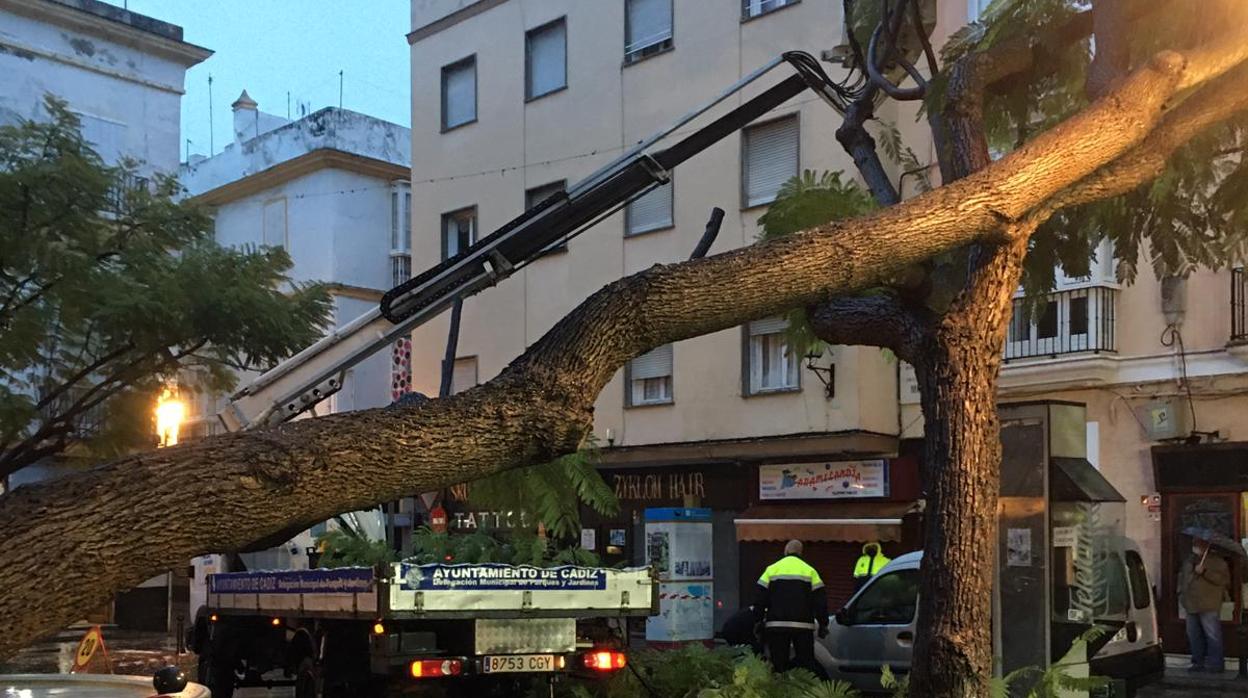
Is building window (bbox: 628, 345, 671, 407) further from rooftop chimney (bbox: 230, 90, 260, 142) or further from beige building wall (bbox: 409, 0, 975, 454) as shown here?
rooftop chimney (bbox: 230, 90, 260, 142)

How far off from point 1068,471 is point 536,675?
13.8 feet

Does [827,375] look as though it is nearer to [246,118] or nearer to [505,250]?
[505,250]

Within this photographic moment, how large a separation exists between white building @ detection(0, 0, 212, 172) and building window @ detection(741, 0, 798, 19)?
15.6 meters

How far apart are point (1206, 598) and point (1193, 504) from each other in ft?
7.39

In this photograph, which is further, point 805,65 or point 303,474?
point 805,65

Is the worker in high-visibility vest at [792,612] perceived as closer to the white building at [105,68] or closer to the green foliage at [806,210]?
the green foliage at [806,210]

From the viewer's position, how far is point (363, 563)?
11305 mm

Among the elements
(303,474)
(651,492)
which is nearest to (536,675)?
(303,474)

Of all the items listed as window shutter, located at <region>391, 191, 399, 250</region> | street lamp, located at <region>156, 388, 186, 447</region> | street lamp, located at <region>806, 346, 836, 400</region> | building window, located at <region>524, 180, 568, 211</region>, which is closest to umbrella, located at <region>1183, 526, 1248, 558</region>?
street lamp, located at <region>806, 346, 836, 400</region>

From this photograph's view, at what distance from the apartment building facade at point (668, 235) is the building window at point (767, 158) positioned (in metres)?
0.03

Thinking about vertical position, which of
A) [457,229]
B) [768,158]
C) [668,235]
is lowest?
[668,235]

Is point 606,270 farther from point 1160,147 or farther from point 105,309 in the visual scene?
point 1160,147

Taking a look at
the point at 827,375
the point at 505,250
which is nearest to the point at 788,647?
the point at 505,250

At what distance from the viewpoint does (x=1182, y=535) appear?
17.5 metres
